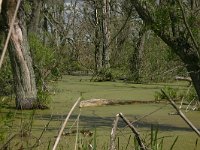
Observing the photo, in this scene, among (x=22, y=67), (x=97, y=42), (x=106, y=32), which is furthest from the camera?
(x=97, y=42)

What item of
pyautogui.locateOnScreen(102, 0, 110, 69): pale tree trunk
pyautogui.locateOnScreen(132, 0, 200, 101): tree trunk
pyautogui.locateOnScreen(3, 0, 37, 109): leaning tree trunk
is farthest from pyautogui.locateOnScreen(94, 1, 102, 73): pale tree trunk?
pyautogui.locateOnScreen(132, 0, 200, 101): tree trunk

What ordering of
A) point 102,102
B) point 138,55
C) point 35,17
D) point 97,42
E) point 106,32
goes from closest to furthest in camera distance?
1. point 102,102
2. point 35,17
3. point 138,55
4. point 106,32
5. point 97,42

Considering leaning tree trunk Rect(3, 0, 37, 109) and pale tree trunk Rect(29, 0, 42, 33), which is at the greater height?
pale tree trunk Rect(29, 0, 42, 33)

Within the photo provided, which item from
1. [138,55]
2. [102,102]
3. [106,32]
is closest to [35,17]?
[102,102]

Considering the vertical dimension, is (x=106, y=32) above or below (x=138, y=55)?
above

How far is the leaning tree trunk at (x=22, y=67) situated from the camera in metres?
6.84

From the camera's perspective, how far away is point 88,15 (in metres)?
21.0

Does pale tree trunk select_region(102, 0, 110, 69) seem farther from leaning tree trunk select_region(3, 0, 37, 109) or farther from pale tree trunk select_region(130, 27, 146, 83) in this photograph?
leaning tree trunk select_region(3, 0, 37, 109)

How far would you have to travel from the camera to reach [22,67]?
693 cm

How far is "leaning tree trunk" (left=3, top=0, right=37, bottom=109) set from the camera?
22.4 feet

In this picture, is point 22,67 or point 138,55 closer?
point 22,67

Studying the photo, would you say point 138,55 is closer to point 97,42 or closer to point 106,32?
point 106,32

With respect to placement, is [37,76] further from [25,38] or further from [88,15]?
[88,15]

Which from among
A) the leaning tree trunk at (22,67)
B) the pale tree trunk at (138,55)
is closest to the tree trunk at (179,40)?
the leaning tree trunk at (22,67)
